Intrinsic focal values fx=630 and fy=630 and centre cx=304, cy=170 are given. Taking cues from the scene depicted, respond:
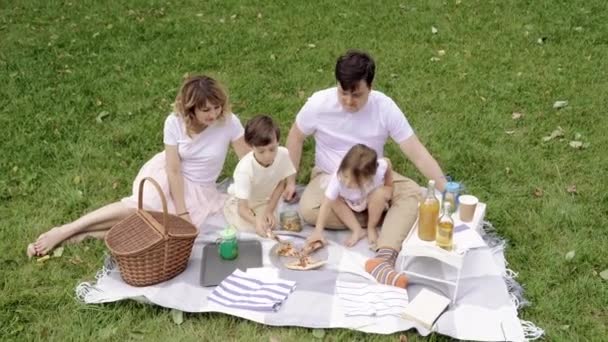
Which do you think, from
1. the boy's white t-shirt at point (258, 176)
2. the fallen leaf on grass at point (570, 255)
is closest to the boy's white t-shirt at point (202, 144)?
the boy's white t-shirt at point (258, 176)

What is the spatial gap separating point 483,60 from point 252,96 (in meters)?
2.55

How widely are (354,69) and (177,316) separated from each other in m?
1.75

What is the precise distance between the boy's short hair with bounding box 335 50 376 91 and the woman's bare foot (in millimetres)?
2034

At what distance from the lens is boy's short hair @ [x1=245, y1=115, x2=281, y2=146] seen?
3889 millimetres

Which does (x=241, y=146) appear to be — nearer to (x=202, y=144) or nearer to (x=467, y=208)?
(x=202, y=144)

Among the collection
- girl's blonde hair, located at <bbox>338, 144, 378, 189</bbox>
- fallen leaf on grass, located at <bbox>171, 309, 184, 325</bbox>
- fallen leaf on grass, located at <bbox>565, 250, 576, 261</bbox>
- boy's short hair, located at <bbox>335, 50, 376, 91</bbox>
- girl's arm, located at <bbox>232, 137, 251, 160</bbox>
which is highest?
boy's short hair, located at <bbox>335, 50, 376, 91</bbox>

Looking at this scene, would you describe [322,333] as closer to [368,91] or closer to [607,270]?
[368,91]

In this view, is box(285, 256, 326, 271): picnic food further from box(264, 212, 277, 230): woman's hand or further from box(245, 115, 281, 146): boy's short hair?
box(245, 115, 281, 146): boy's short hair


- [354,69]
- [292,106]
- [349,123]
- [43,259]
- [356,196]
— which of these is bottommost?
[43,259]

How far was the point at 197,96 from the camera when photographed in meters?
3.92

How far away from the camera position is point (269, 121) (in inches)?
154

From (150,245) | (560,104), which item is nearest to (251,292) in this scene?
(150,245)

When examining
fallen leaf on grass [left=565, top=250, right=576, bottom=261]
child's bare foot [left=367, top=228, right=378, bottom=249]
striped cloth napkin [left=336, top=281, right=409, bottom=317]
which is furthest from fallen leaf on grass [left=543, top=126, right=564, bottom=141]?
striped cloth napkin [left=336, top=281, right=409, bottom=317]

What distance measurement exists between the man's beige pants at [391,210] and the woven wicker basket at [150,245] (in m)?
0.86
